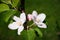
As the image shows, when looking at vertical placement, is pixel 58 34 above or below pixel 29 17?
below

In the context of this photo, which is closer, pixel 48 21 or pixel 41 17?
pixel 41 17

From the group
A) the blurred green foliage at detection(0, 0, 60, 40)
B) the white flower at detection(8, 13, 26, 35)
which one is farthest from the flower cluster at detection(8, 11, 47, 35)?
the blurred green foliage at detection(0, 0, 60, 40)

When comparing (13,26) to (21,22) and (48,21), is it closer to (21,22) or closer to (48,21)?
(21,22)

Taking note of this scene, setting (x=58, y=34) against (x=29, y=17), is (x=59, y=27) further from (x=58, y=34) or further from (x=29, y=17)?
(x=29, y=17)

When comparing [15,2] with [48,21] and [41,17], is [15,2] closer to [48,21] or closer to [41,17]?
[41,17]

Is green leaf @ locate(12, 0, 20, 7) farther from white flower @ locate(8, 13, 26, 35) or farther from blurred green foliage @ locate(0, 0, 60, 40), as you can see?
blurred green foliage @ locate(0, 0, 60, 40)

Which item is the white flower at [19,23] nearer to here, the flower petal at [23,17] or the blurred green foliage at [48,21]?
the flower petal at [23,17]

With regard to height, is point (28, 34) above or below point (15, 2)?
below

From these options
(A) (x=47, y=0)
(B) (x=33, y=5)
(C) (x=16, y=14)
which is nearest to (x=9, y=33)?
(B) (x=33, y=5)

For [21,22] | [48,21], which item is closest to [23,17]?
[21,22]

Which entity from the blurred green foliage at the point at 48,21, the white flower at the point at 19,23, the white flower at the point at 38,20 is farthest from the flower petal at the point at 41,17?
the blurred green foliage at the point at 48,21

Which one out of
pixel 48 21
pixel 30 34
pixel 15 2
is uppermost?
pixel 15 2
